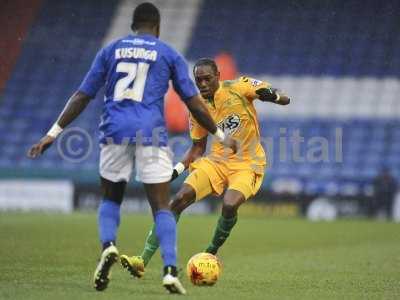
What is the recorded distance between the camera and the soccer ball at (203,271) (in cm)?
834

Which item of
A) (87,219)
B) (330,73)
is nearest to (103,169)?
(87,219)

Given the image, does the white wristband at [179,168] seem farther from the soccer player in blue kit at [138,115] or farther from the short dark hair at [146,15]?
the short dark hair at [146,15]

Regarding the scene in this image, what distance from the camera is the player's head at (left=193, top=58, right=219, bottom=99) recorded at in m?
9.18

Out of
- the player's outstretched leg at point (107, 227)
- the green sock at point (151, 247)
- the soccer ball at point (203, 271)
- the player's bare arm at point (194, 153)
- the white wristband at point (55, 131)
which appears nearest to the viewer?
the player's outstretched leg at point (107, 227)

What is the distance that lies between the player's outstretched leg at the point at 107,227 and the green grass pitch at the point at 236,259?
0.47ft

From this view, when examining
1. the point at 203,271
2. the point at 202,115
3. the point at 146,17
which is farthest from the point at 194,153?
the point at 146,17

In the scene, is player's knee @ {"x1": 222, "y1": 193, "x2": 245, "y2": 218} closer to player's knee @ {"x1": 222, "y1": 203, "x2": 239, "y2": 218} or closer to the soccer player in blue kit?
player's knee @ {"x1": 222, "y1": 203, "x2": 239, "y2": 218}

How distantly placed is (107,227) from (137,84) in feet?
3.53

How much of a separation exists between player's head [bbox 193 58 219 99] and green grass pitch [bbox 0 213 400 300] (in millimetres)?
1757

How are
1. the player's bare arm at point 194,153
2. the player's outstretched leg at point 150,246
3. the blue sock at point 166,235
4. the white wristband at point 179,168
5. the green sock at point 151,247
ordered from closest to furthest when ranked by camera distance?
1. the blue sock at point 166,235
2. the player's outstretched leg at point 150,246
3. the green sock at point 151,247
4. the white wristband at point 179,168
5. the player's bare arm at point 194,153

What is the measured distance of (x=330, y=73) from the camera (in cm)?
2573

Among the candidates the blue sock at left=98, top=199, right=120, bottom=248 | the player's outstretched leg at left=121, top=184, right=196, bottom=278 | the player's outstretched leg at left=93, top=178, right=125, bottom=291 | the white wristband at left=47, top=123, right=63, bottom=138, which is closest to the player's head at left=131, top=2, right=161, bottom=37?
the white wristband at left=47, top=123, right=63, bottom=138

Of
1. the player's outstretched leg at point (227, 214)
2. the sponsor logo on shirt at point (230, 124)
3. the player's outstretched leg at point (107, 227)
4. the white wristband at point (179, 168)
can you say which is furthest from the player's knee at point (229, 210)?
the player's outstretched leg at point (107, 227)

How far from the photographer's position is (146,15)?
7316 mm
